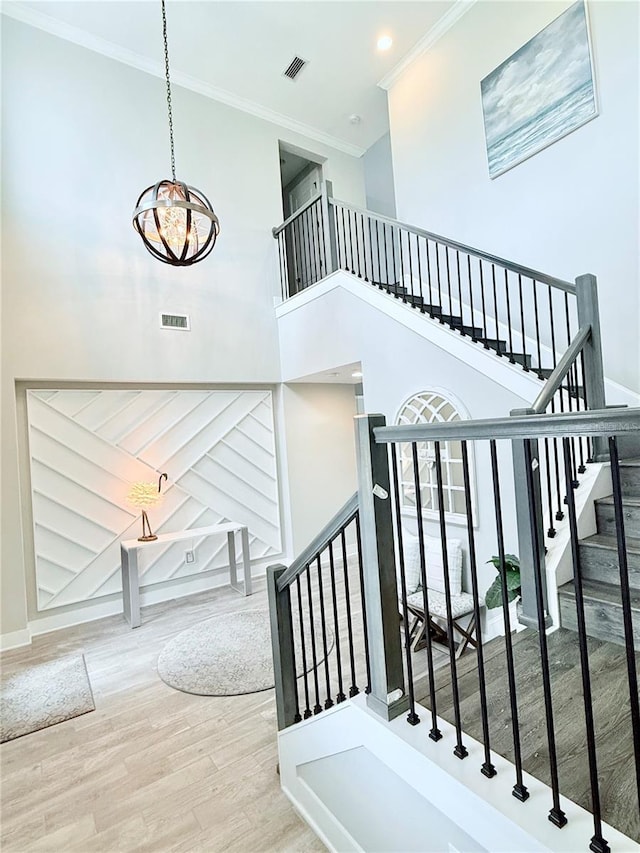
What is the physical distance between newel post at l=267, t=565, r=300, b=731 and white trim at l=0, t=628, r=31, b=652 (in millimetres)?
3093

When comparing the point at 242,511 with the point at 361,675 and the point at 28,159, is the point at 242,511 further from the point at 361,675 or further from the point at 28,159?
the point at 28,159

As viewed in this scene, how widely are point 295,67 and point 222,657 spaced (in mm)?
6565

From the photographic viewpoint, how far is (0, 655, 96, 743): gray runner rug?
2832mm

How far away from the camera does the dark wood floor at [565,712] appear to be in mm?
1153

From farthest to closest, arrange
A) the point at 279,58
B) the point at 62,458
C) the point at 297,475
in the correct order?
the point at 297,475 < the point at 279,58 < the point at 62,458

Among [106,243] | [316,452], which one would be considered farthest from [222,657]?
[106,243]

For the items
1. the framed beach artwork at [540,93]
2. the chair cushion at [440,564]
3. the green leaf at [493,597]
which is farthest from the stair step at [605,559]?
the framed beach artwork at [540,93]

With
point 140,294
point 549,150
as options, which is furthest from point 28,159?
point 549,150

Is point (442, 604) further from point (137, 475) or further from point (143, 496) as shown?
point (137, 475)

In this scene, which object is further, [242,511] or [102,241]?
[242,511]

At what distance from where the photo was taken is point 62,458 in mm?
4387

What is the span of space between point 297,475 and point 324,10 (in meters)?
5.31

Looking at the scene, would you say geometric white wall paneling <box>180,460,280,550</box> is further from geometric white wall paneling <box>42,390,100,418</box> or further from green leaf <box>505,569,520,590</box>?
green leaf <box>505,569,520,590</box>

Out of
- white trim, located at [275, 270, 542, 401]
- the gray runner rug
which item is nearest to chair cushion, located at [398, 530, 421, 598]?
white trim, located at [275, 270, 542, 401]
